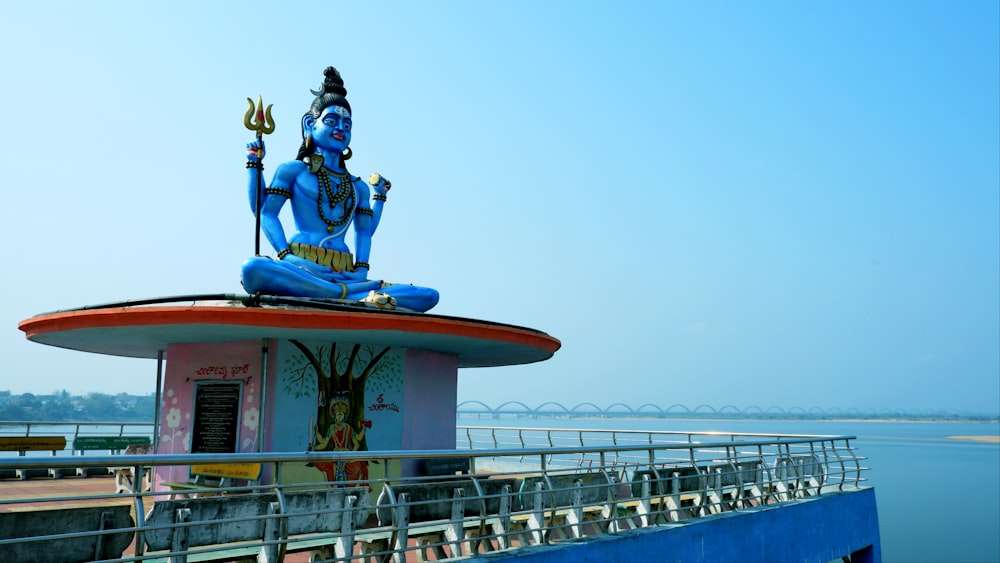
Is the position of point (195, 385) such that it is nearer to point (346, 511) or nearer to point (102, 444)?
point (102, 444)

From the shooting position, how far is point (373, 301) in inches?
530

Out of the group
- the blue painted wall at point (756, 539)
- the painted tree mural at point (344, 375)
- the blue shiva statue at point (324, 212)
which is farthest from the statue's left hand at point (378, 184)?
the blue painted wall at point (756, 539)

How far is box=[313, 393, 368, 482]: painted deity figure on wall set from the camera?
1285cm

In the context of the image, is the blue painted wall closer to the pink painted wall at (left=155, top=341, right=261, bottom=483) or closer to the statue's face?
the pink painted wall at (left=155, top=341, right=261, bottom=483)

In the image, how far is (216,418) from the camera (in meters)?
13.3

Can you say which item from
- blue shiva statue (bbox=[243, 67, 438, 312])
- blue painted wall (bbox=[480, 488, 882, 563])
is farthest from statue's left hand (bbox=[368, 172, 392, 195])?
blue painted wall (bbox=[480, 488, 882, 563])

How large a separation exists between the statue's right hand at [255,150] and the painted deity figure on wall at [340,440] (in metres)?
4.60

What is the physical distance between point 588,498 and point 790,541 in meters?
4.52

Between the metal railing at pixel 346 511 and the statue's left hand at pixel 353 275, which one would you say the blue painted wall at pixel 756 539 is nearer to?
the metal railing at pixel 346 511

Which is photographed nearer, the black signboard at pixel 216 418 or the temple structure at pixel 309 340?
the temple structure at pixel 309 340

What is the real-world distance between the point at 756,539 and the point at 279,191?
9875mm

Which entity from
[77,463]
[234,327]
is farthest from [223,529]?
[234,327]

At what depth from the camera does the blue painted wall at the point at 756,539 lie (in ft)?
28.9

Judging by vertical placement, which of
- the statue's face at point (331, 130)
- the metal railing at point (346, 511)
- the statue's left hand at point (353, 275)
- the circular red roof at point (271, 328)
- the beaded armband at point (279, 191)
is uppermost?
the statue's face at point (331, 130)
